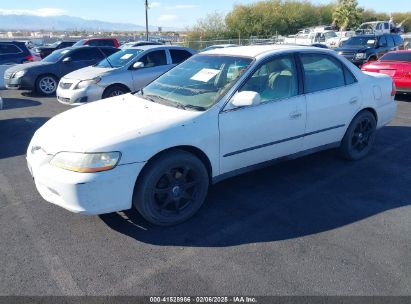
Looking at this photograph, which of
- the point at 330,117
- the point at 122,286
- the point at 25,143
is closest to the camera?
the point at 122,286

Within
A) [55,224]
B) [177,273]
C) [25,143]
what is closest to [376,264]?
[177,273]

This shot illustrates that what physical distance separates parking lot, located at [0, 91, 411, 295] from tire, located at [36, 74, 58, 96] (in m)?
7.36

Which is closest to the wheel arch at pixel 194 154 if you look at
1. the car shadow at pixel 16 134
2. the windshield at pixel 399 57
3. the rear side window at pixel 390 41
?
the car shadow at pixel 16 134

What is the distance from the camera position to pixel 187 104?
3688mm

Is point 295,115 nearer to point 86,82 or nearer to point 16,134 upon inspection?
point 16,134

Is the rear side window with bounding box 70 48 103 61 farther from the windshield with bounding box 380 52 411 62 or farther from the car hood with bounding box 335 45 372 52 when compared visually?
the car hood with bounding box 335 45 372 52

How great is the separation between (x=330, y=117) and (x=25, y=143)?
5036 millimetres

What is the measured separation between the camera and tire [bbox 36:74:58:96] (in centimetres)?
1120

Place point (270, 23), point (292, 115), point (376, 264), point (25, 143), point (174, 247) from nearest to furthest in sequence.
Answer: point (376, 264), point (174, 247), point (292, 115), point (25, 143), point (270, 23)

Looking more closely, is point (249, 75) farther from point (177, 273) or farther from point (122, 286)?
point (122, 286)

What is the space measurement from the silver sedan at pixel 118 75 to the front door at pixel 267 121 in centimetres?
465

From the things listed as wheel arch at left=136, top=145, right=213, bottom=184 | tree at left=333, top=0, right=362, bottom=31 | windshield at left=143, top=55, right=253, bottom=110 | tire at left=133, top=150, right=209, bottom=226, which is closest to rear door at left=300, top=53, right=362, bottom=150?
windshield at left=143, top=55, right=253, bottom=110

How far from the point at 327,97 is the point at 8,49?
40.8 ft

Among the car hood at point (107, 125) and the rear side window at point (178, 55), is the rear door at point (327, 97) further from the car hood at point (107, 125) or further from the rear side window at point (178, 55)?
the rear side window at point (178, 55)
